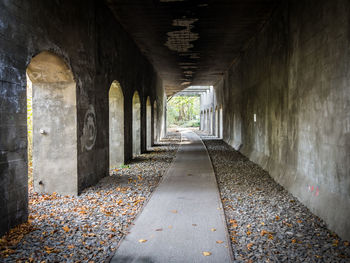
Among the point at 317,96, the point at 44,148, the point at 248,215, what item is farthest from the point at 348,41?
the point at 44,148

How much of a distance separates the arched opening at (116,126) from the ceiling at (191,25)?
243 cm

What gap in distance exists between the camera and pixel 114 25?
8664 millimetres

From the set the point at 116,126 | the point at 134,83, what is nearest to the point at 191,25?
the point at 134,83

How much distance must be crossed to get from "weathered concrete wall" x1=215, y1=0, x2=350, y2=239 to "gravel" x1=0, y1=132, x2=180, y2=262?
325 cm

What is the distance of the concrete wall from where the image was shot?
394 centimetres

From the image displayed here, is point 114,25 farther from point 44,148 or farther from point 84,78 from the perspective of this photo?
point 44,148

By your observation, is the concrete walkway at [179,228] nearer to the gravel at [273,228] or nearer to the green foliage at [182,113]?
the gravel at [273,228]

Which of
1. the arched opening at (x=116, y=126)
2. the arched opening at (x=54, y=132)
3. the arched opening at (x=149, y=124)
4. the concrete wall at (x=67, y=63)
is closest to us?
the concrete wall at (x=67, y=63)

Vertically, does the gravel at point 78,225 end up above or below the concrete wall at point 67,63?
below

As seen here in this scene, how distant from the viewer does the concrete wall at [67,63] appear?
394 cm

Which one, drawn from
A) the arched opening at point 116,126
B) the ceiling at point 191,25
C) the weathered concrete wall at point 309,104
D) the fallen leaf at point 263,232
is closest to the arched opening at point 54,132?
the ceiling at point 191,25

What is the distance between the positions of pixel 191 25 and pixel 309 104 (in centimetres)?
519

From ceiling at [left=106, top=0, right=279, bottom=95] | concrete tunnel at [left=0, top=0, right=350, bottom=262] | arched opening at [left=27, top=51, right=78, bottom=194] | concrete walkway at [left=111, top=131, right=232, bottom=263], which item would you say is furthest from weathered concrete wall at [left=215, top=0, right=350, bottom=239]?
arched opening at [left=27, top=51, right=78, bottom=194]

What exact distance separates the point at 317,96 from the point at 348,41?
1348 millimetres
